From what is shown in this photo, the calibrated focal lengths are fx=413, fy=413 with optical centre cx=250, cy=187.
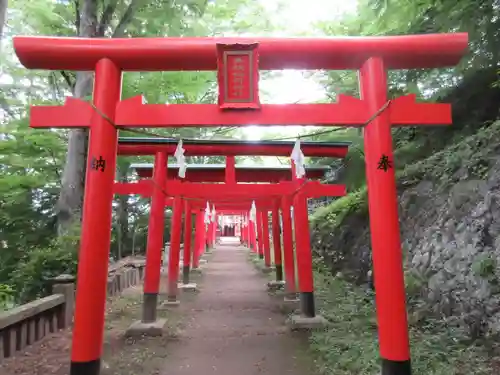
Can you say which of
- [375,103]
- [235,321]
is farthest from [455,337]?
[235,321]

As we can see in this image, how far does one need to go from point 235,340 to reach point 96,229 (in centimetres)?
385

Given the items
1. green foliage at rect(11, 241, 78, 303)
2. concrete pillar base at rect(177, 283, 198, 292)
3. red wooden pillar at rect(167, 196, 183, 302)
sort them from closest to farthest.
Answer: green foliage at rect(11, 241, 78, 303) → red wooden pillar at rect(167, 196, 183, 302) → concrete pillar base at rect(177, 283, 198, 292)

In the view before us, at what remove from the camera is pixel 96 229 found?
14.9ft

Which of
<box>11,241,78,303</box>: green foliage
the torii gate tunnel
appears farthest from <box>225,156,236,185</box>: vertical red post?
the torii gate tunnel

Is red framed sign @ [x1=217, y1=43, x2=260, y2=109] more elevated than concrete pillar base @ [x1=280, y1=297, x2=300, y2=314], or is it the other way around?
red framed sign @ [x1=217, y1=43, x2=260, y2=109]

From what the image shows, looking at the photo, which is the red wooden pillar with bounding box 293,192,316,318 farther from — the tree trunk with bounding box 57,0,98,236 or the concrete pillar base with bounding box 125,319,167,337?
the tree trunk with bounding box 57,0,98,236

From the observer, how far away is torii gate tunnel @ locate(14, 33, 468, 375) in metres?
4.45

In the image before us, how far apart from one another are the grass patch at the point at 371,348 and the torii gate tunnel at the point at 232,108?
1.23m

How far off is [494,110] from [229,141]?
5.87 meters

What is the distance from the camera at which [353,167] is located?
502 inches

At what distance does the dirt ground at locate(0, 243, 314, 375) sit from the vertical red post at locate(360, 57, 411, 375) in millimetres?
1734

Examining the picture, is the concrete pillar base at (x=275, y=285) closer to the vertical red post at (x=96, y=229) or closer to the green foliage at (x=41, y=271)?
the green foliage at (x=41, y=271)

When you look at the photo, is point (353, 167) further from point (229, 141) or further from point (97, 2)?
point (97, 2)

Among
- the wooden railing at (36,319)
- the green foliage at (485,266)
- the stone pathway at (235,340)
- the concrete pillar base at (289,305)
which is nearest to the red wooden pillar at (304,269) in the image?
the stone pathway at (235,340)
